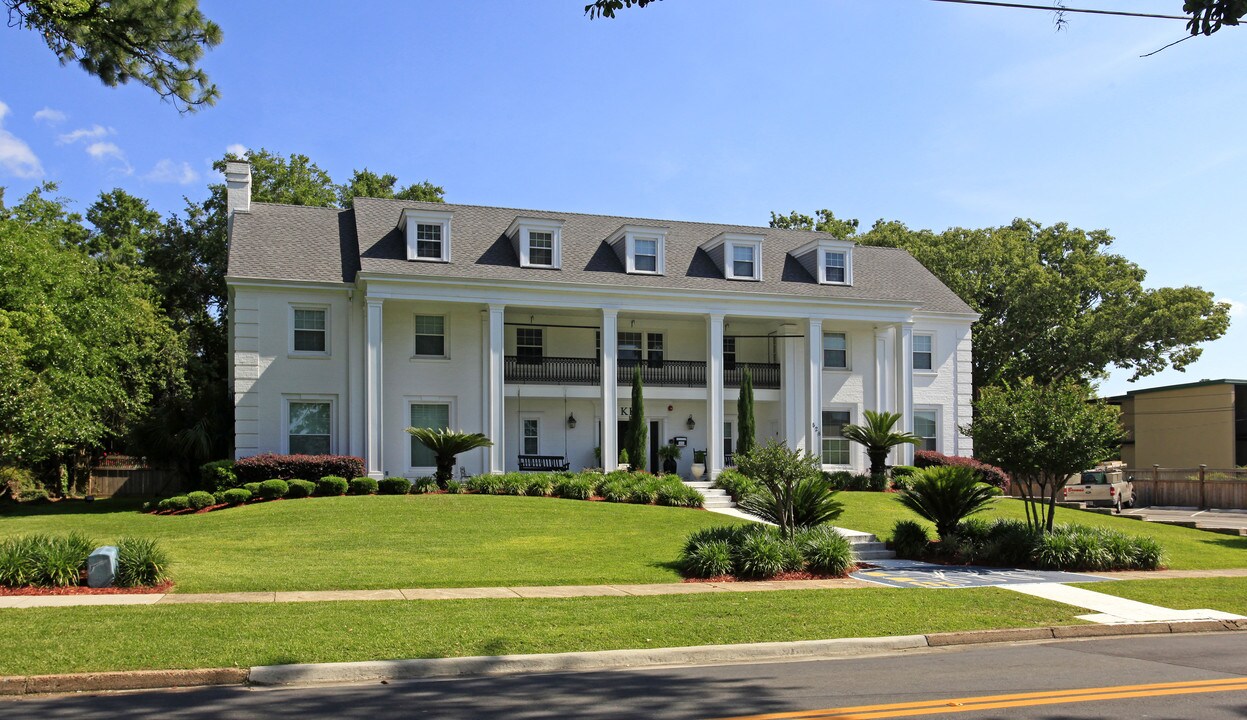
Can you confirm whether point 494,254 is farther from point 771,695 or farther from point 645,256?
point 771,695

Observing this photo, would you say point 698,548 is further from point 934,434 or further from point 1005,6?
point 934,434

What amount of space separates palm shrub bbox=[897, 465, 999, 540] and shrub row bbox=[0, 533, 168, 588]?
13.7m

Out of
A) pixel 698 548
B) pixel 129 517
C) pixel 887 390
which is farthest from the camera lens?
pixel 887 390

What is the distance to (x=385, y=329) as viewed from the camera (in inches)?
1176

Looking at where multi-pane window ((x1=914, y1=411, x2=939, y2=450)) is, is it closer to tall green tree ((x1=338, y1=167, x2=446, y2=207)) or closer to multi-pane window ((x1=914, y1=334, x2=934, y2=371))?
multi-pane window ((x1=914, y1=334, x2=934, y2=371))

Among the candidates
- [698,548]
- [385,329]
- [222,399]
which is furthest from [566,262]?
[698,548]

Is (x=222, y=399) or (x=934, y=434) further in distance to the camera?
(x=934, y=434)

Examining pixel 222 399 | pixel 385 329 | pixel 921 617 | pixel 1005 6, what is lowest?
pixel 921 617

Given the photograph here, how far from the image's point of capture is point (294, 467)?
2630 cm

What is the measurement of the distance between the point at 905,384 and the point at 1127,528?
388 inches

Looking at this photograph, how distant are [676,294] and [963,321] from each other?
12.2 metres

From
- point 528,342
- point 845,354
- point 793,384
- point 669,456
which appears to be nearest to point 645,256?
point 528,342

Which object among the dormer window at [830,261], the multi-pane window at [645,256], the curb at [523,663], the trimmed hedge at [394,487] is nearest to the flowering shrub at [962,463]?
the dormer window at [830,261]

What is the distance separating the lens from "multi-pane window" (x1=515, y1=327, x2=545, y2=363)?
32562 millimetres
